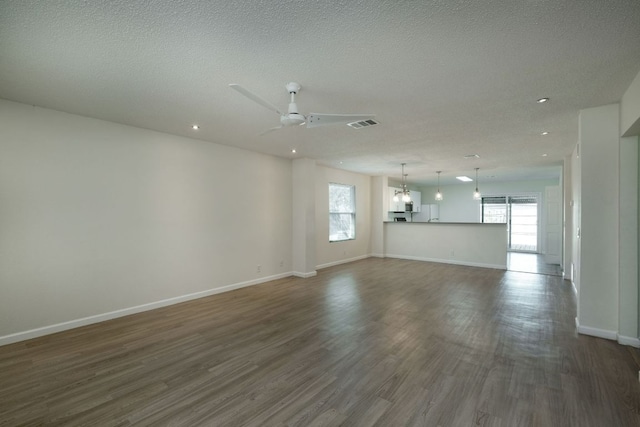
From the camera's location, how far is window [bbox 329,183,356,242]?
7694mm

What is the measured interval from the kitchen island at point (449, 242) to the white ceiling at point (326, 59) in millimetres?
3906

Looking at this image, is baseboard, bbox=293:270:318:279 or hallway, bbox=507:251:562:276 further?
hallway, bbox=507:251:562:276

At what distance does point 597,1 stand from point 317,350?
339 cm

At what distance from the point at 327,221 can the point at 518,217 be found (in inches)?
299

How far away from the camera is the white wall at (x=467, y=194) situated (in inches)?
393

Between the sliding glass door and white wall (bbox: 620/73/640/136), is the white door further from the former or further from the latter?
white wall (bbox: 620/73/640/136)

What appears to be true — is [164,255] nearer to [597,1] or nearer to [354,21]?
[354,21]

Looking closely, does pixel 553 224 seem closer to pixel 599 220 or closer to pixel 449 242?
pixel 449 242

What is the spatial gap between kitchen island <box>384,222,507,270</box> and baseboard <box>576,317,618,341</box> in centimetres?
411

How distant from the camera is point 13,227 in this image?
316cm

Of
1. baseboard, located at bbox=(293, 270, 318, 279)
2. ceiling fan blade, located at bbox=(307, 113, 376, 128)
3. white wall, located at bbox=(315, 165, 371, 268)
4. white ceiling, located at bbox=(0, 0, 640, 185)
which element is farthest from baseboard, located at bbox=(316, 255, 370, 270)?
ceiling fan blade, located at bbox=(307, 113, 376, 128)

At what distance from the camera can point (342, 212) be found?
805cm

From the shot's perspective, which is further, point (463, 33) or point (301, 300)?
point (301, 300)

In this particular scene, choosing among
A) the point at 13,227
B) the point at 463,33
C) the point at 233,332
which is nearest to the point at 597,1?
the point at 463,33
